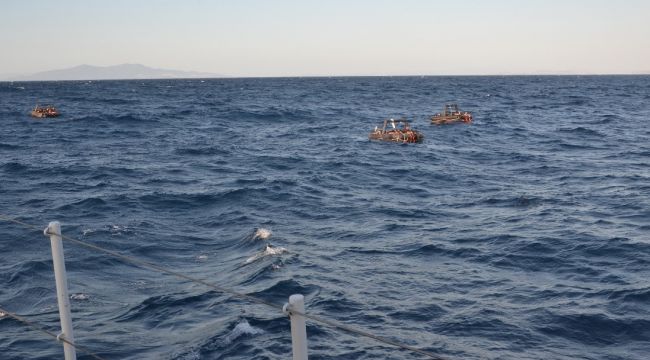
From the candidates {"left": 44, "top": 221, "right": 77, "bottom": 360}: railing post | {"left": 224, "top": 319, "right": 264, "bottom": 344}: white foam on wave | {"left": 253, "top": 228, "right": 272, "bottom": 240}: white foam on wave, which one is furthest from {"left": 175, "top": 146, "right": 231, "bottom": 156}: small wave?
{"left": 44, "top": 221, "right": 77, "bottom": 360}: railing post

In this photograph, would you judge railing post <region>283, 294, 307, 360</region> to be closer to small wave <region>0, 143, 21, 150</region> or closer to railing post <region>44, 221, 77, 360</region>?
railing post <region>44, 221, 77, 360</region>

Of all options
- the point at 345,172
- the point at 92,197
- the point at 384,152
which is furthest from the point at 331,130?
the point at 92,197

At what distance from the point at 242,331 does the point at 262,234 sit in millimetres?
7708

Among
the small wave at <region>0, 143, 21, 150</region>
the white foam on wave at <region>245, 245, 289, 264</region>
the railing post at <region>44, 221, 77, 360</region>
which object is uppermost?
the railing post at <region>44, 221, 77, 360</region>

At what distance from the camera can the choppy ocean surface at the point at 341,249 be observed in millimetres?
13598

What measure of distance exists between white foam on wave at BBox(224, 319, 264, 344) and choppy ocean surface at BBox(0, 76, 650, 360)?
1.8 inches

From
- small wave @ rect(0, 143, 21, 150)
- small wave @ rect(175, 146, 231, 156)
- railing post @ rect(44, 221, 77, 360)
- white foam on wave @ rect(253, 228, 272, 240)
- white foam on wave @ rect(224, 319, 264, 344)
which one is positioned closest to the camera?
railing post @ rect(44, 221, 77, 360)

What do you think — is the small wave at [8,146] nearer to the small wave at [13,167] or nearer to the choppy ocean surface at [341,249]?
the choppy ocean surface at [341,249]

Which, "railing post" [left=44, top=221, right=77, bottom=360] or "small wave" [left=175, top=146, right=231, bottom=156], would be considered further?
"small wave" [left=175, top=146, right=231, bottom=156]

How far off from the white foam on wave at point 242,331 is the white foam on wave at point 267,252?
14.9 feet

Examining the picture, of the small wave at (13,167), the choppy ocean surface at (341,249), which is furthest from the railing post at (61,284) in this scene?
the small wave at (13,167)

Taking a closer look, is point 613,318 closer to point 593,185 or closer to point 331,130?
point 593,185

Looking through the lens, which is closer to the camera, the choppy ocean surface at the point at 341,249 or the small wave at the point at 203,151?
the choppy ocean surface at the point at 341,249

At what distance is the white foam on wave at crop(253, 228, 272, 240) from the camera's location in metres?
21.0
